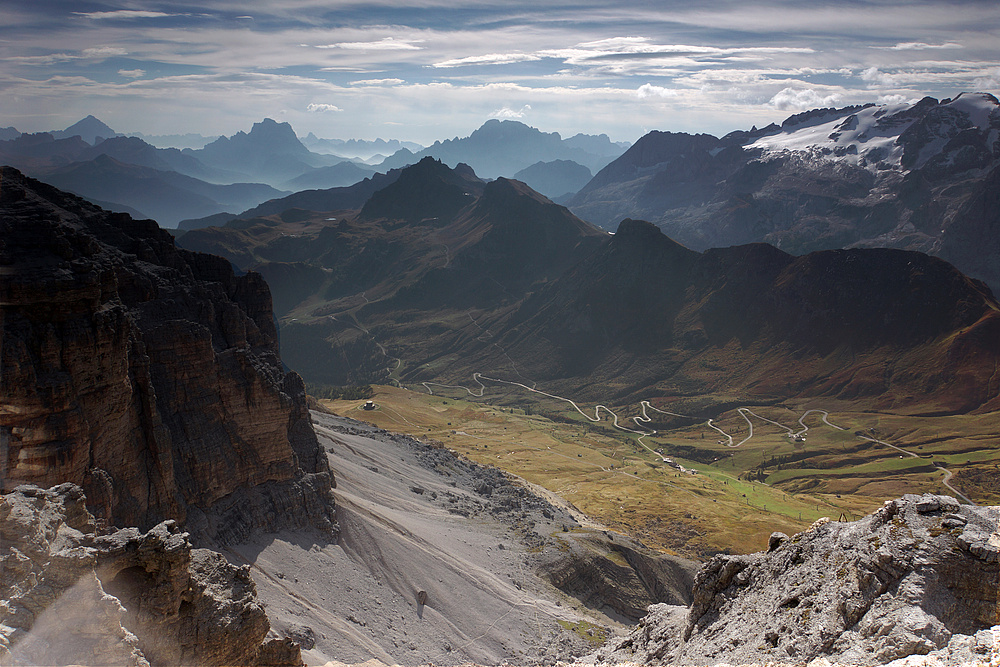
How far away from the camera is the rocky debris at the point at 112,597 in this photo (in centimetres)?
1689

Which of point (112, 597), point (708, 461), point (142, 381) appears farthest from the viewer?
point (708, 461)

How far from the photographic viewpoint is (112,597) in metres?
19.0

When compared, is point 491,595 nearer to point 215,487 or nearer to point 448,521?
point 448,521

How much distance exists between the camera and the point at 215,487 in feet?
143

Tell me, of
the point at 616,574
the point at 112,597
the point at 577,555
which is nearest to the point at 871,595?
the point at 112,597

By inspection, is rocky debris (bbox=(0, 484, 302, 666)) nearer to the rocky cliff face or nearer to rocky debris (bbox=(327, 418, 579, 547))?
the rocky cliff face

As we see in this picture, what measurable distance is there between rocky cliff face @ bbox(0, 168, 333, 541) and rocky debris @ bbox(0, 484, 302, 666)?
325 inches

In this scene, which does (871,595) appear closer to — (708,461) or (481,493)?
(481,493)

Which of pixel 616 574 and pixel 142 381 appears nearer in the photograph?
pixel 142 381

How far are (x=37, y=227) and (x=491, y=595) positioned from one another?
134 ft

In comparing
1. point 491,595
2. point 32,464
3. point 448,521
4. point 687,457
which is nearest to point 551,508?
point 448,521

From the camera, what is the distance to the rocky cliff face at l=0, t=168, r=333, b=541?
30.8m

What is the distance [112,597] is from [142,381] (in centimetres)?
2322

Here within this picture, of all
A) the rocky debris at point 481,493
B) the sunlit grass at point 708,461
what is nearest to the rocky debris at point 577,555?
the rocky debris at point 481,493
